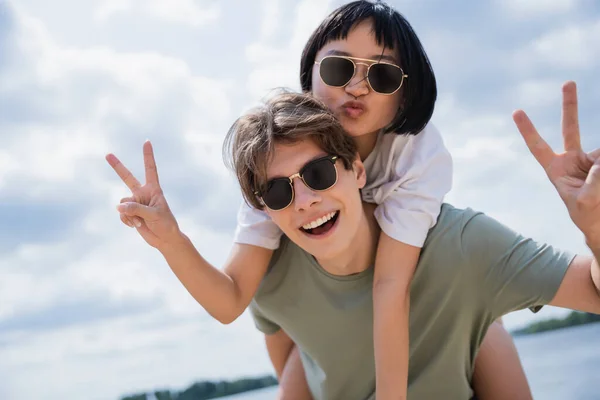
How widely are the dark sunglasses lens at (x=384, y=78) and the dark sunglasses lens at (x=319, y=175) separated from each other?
1.55 ft

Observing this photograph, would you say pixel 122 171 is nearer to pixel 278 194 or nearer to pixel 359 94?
pixel 278 194

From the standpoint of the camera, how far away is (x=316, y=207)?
10.8ft

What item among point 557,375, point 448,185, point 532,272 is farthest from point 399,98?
point 557,375

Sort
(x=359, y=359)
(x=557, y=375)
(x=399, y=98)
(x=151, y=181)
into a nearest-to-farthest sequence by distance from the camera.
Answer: (x=151, y=181) < (x=399, y=98) < (x=359, y=359) < (x=557, y=375)

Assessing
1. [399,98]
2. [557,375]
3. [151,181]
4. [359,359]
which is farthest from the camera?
[557,375]

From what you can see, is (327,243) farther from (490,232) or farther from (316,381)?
(316,381)

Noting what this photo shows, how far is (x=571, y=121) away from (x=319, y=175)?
1.14 metres

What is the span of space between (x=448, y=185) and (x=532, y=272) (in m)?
0.60

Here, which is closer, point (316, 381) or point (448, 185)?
point (448, 185)

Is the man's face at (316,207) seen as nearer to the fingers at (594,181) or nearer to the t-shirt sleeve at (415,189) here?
the t-shirt sleeve at (415,189)

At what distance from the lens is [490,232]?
347 centimetres

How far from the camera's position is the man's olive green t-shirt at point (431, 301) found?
11.2ft

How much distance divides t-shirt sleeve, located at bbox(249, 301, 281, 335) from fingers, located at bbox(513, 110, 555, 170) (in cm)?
204

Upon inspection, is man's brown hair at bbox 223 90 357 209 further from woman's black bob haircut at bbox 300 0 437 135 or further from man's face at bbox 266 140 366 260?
woman's black bob haircut at bbox 300 0 437 135
